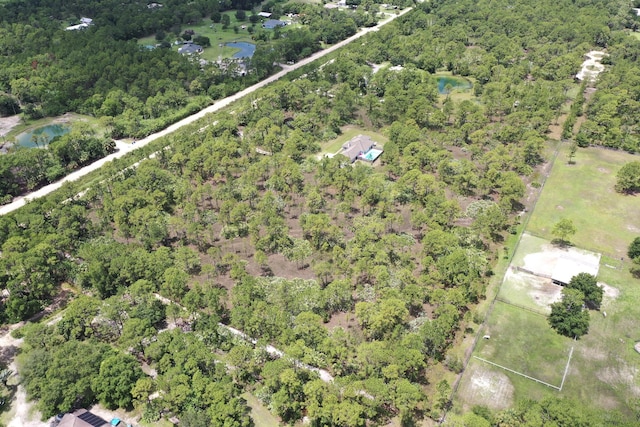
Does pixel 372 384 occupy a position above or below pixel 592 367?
above

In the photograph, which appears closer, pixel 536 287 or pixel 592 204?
pixel 536 287

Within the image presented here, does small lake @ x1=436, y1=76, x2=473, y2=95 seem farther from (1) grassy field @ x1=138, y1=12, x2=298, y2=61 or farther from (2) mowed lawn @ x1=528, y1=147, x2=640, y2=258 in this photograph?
(1) grassy field @ x1=138, y1=12, x2=298, y2=61

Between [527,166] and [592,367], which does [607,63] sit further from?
[592,367]

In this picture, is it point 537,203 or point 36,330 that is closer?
point 36,330

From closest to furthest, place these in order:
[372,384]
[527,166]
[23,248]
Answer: [372,384]
[23,248]
[527,166]

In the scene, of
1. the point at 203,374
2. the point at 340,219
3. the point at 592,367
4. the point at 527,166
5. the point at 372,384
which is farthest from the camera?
the point at 527,166

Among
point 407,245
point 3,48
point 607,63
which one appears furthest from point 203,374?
point 607,63

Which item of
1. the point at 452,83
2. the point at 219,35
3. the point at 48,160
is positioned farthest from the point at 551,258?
the point at 219,35

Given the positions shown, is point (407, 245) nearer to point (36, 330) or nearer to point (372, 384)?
point (372, 384)

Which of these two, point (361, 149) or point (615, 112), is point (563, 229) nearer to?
point (361, 149)
